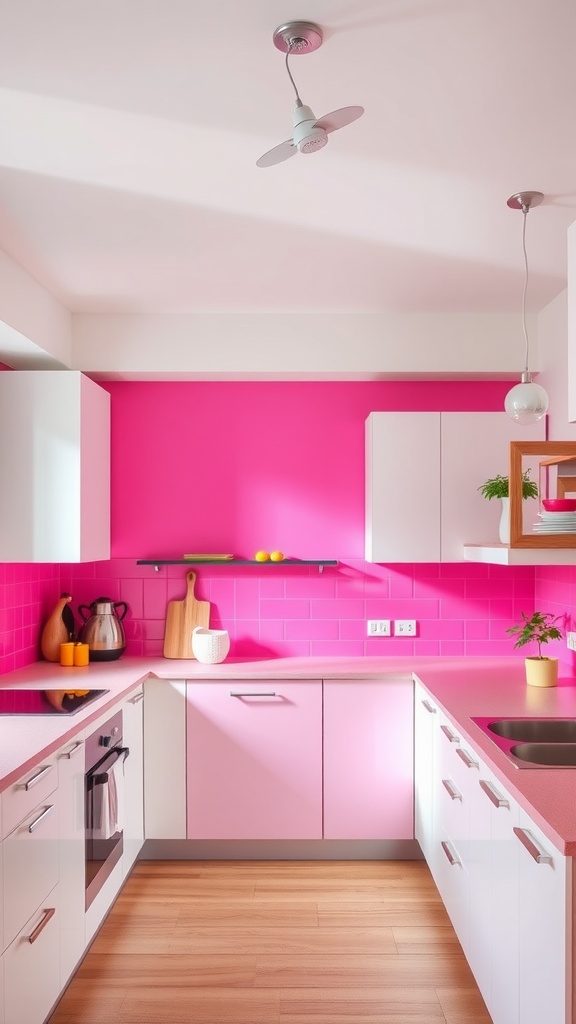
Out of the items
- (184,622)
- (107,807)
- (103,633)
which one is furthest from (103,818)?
(184,622)

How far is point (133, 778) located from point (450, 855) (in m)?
1.39

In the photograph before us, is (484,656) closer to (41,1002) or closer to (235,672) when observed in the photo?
(235,672)

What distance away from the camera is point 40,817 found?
7.34 ft

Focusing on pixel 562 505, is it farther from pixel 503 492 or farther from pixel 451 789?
pixel 451 789

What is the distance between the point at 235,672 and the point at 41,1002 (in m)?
1.58

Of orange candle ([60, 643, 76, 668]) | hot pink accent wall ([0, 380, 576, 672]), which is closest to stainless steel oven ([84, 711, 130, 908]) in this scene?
orange candle ([60, 643, 76, 668])

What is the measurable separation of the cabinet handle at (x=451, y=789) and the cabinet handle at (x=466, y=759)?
Result: 0.16 m

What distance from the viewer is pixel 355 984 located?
2.64m

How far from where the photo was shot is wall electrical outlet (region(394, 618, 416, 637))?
13.4ft

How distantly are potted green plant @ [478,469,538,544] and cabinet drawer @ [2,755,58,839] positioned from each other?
6.41ft

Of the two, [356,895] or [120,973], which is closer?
[120,973]

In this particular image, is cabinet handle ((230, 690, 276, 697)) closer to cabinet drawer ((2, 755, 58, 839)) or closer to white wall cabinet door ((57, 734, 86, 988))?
white wall cabinet door ((57, 734, 86, 988))

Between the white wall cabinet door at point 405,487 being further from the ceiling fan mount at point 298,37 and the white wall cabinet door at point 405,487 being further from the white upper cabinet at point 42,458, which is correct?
the ceiling fan mount at point 298,37

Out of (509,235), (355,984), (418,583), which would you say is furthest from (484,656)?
(509,235)
